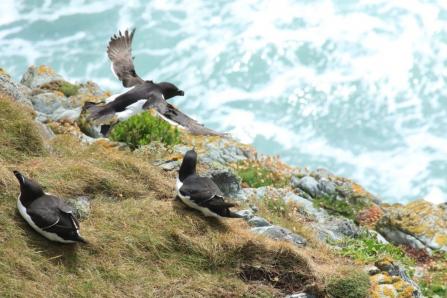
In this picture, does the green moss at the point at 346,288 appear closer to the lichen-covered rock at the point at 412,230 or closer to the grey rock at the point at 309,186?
the lichen-covered rock at the point at 412,230

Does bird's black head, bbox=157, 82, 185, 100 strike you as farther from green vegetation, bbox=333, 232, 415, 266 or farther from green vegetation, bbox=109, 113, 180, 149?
green vegetation, bbox=333, 232, 415, 266

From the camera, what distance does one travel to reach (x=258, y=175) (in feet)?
52.2

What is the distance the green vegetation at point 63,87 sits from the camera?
23359mm

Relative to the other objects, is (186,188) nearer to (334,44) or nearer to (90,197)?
(90,197)

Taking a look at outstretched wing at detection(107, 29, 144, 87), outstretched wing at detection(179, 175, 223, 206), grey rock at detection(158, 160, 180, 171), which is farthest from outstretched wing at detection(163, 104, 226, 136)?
outstretched wing at detection(107, 29, 144, 87)

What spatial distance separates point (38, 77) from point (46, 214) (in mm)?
17446

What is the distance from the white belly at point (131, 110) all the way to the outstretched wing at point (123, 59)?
1.27 m

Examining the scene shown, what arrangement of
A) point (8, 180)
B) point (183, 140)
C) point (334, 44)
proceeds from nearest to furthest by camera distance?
point (8, 180)
point (183, 140)
point (334, 44)

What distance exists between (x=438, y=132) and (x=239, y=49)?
36979mm

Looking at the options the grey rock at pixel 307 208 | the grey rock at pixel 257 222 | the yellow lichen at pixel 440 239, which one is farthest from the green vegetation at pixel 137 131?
the yellow lichen at pixel 440 239

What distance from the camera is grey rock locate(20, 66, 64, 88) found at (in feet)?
81.3

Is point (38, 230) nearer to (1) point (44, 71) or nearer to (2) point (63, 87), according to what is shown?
(2) point (63, 87)

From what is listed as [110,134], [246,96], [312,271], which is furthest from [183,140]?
[246,96]

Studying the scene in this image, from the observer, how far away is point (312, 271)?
936cm
